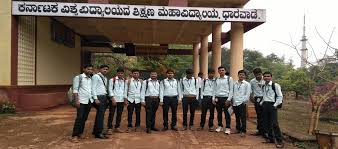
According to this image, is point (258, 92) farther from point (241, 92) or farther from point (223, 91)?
point (223, 91)

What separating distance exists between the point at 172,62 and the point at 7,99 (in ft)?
66.7

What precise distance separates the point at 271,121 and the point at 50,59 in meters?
10.4

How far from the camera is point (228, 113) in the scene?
8539 millimetres

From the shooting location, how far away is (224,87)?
848 centimetres

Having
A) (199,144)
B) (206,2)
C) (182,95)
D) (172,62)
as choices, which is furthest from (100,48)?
(199,144)

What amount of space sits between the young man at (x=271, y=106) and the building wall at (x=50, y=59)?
8.86 meters

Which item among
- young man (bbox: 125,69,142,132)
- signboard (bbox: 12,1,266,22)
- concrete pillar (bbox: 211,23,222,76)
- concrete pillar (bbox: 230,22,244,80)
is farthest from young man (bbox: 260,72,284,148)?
concrete pillar (bbox: 211,23,222,76)

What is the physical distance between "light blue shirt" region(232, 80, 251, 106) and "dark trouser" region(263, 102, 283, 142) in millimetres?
639

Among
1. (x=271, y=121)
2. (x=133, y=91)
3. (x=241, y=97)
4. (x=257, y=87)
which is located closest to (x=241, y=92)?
(x=241, y=97)

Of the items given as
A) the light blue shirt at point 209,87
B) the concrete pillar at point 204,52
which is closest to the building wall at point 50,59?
the concrete pillar at point 204,52

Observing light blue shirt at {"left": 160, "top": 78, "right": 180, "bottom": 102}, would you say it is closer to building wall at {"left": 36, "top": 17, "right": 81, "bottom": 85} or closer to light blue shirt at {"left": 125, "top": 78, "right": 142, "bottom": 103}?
light blue shirt at {"left": 125, "top": 78, "right": 142, "bottom": 103}

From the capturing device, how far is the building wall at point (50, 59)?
13.7 metres

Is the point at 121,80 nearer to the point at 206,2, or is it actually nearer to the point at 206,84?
the point at 206,84

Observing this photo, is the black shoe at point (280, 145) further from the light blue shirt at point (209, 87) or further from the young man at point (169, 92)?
the young man at point (169, 92)
